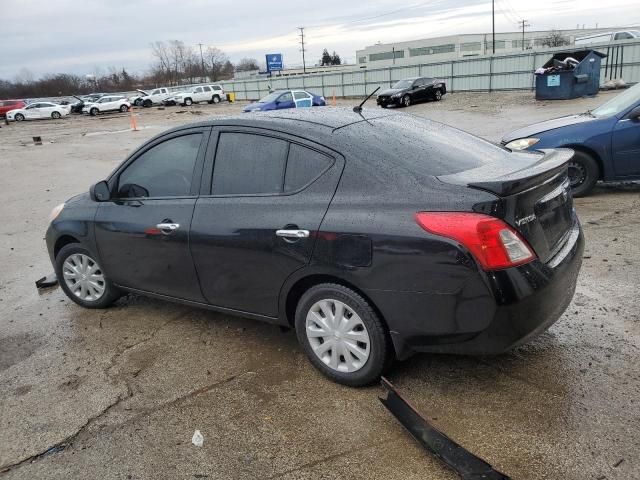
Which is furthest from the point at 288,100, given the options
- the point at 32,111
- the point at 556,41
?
the point at 556,41

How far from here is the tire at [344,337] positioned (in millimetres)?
3117

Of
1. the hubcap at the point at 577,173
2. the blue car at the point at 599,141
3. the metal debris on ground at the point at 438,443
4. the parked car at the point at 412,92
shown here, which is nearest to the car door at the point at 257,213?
the metal debris on ground at the point at 438,443

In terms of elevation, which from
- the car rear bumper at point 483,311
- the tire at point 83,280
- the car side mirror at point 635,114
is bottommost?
the tire at point 83,280

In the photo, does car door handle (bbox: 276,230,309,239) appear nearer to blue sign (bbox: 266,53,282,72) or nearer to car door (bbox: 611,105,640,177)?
car door (bbox: 611,105,640,177)

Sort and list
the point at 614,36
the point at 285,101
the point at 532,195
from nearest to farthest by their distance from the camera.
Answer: the point at 532,195 → the point at 285,101 → the point at 614,36

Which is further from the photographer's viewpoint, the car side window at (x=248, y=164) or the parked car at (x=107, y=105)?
the parked car at (x=107, y=105)

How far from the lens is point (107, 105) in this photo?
46.2m

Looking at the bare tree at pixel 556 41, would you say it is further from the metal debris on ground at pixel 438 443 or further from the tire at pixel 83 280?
the metal debris on ground at pixel 438 443

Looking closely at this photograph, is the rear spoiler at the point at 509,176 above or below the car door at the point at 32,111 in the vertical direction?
below

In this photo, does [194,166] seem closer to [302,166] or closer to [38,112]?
[302,166]

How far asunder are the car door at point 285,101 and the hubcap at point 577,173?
20.4 metres

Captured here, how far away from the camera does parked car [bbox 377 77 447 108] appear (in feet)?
96.3

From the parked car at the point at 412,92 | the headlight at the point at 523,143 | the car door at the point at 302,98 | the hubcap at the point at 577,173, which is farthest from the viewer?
the parked car at the point at 412,92

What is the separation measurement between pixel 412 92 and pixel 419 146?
27.8 m
